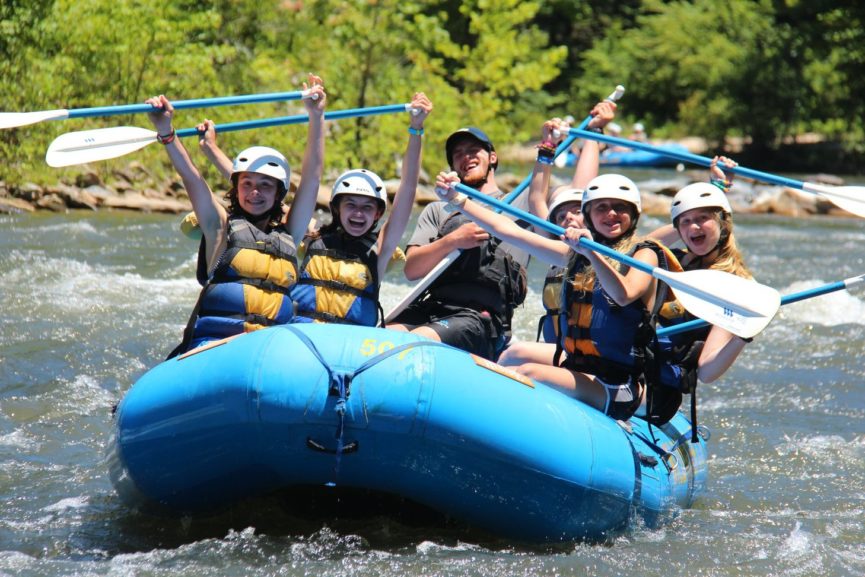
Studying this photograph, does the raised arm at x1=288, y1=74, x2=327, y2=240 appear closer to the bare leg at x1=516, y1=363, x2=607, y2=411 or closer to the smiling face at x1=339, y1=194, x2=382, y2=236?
the smiling face at x1=339, y1=194, x2=382, y2=236

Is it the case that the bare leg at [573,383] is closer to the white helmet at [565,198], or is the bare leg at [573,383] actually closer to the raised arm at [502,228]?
the raised arm at [502,228]

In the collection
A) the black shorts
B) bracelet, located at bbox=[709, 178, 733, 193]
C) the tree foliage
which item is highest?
the tree foliage

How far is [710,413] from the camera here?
7066 millimetres

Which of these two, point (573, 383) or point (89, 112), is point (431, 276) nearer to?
point (573, 383)

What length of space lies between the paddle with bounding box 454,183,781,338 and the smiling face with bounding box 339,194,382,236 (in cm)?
71

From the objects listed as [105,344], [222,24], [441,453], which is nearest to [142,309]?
[105,344]

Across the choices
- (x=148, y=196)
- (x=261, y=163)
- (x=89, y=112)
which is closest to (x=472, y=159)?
(x=261, y=163)

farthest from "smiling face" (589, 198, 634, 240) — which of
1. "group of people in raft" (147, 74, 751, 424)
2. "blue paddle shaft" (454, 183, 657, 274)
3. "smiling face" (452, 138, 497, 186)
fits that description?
"smiling face" (452, 138, 497, 186)

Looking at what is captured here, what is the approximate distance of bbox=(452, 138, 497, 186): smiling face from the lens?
4977 mm

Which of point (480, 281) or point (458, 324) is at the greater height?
point (480, 281)

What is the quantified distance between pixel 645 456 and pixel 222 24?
13.9 meters

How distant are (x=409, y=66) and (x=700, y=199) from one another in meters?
14.0

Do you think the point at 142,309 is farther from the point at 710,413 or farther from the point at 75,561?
the point at 75,561

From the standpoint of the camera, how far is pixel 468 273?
499 centimetres
